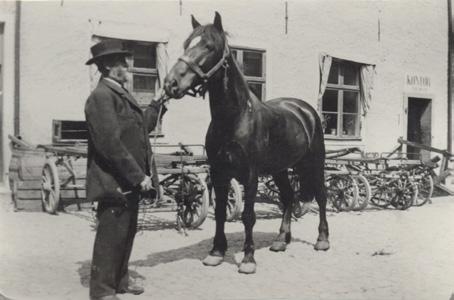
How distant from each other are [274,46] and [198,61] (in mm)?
6516

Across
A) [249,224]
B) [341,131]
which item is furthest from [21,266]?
[341,131]

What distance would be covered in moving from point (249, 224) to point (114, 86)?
6.17ft

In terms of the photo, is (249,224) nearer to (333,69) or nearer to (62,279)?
(62,279)

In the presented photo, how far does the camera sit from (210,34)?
13.5 feet

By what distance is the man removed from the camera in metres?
3.27

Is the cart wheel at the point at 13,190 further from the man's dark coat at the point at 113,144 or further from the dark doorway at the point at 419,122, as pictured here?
the dark doorway at the point at 419,122

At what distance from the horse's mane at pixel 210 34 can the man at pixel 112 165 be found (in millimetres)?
764

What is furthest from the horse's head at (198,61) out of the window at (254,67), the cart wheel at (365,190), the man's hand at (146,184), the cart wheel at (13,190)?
the window at (254,67)

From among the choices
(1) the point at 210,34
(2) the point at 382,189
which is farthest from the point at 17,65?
(2) the point at 382,189

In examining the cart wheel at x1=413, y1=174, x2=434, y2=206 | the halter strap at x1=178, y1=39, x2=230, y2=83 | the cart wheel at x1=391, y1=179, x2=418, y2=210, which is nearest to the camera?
the halter strap at x1=178, y1=39, x2=230, y2=83

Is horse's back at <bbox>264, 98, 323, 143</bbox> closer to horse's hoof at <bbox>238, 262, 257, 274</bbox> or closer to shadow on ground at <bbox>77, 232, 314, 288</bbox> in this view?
shadow on ground at <bbox>77, 232, 314, 288</bbox>

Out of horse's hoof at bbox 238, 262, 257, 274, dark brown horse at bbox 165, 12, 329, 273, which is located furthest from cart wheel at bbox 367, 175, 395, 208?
horse's hoof at bbox 238, 262, 257, 274

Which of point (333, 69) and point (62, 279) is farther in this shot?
point (333, 69)

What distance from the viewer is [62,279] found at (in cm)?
403
